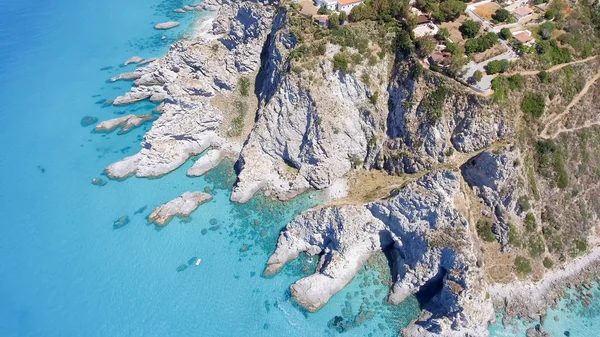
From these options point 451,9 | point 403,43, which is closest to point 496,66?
point 403,43

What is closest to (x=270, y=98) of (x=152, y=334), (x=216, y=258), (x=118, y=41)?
(x=216, y=258)

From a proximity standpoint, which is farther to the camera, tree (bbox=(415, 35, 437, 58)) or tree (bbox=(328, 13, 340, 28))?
tree (bbox=(328, 13, 340, 28))

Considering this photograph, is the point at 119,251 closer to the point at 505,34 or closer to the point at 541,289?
the point at 541,289

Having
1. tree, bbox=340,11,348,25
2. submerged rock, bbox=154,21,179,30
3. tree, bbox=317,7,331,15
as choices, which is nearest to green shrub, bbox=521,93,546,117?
tree, bbox=340,11,348,25

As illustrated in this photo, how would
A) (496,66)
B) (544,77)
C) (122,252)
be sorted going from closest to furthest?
(544,77), (496,66), (122,252)

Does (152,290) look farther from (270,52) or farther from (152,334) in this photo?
(270,52)

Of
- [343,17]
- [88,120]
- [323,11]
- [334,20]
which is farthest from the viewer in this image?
[88,120]

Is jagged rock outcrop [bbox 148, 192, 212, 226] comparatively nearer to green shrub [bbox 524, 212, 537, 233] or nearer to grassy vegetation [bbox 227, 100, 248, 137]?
grassy vegetation [bbox 227, 100, 248, 137]
